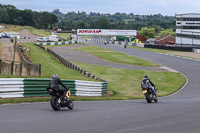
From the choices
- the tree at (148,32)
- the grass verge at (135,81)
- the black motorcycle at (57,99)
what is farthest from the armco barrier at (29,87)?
the tree at (148,32)

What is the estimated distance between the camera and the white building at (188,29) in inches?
4805

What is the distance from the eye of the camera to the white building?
122050mm

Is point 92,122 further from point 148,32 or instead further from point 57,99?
point 148,32

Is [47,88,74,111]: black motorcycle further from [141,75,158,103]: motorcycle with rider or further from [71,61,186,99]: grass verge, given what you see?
[71,61,186,99]: grass verge

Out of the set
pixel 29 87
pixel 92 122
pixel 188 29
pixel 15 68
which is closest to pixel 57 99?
pixel 92 122

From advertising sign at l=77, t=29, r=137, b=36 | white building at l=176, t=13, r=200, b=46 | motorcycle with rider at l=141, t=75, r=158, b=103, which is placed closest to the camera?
motorcycle with rider at l=141, t=75, r=158, b=103

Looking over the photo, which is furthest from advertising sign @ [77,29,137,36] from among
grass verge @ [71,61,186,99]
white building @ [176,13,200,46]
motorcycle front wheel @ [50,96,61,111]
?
motorcycle front wheel @ [50,96,61,111]

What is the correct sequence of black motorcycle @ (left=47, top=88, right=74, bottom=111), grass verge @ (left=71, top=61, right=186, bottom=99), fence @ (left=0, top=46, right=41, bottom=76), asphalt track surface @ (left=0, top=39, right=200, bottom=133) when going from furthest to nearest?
grass verge @ (left=71, top=61, right=186, bottom=99) < fence @ (left=0, top=46, right=41, bottom=76) < black motorcycle @ (left=47, top=88, right=74, bottom=111) < asphalt track surface @ (left=0, top=39, right=200, bottom=133)

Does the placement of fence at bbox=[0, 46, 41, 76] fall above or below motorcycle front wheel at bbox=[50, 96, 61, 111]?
above

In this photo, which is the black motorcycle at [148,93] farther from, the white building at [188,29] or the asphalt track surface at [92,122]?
the white building at [188,29]

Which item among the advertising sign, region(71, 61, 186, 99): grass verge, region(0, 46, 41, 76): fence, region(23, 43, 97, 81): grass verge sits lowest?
region(71, 61, 186, 99): grass verge

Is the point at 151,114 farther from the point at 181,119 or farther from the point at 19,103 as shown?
the point at 19,103

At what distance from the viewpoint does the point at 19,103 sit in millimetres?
15250

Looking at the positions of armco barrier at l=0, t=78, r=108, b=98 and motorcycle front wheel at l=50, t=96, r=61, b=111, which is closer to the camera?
motorcycle front wheel at l=50, t=96, r=61, b=111
